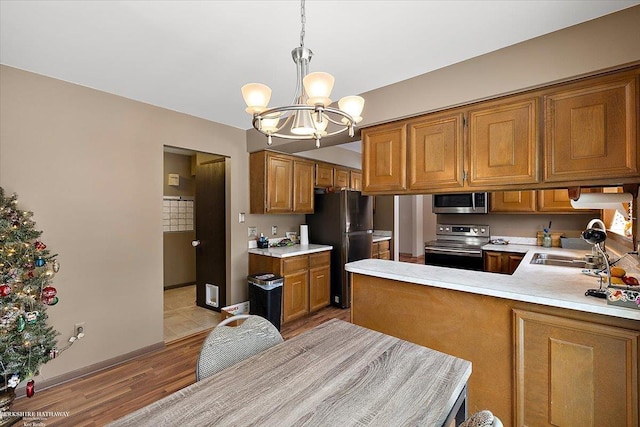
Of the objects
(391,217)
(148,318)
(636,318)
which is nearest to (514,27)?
(636,318)

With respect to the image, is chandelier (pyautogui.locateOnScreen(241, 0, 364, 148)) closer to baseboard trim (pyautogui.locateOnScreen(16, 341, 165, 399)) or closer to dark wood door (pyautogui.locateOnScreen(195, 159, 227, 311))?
dark wood door (pyautogui.locateOnScreen(195, 159, 227, 311))

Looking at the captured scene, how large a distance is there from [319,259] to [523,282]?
7.85 feet

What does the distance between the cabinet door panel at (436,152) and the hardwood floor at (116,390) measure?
Answer: 99.9 inches

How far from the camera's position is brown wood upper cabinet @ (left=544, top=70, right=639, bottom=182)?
1472mm

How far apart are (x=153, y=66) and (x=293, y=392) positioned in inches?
91.8

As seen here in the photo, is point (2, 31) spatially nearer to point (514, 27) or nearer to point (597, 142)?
point (514, 27)

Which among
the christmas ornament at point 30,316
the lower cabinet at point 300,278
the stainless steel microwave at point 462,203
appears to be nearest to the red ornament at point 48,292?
the christmas ornament at point 30,316

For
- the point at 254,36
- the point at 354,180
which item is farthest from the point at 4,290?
the point at 354,180

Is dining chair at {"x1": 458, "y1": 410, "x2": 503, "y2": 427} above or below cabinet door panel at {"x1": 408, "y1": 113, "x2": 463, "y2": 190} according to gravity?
below

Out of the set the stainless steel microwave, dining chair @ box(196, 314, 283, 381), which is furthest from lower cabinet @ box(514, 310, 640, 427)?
the stainless steel microwave

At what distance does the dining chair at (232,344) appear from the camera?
1223 mm

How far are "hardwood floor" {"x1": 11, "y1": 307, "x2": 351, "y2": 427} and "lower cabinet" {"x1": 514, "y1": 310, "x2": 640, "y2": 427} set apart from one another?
7.97 feet

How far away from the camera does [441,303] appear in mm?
1905

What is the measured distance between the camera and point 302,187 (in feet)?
13.1
